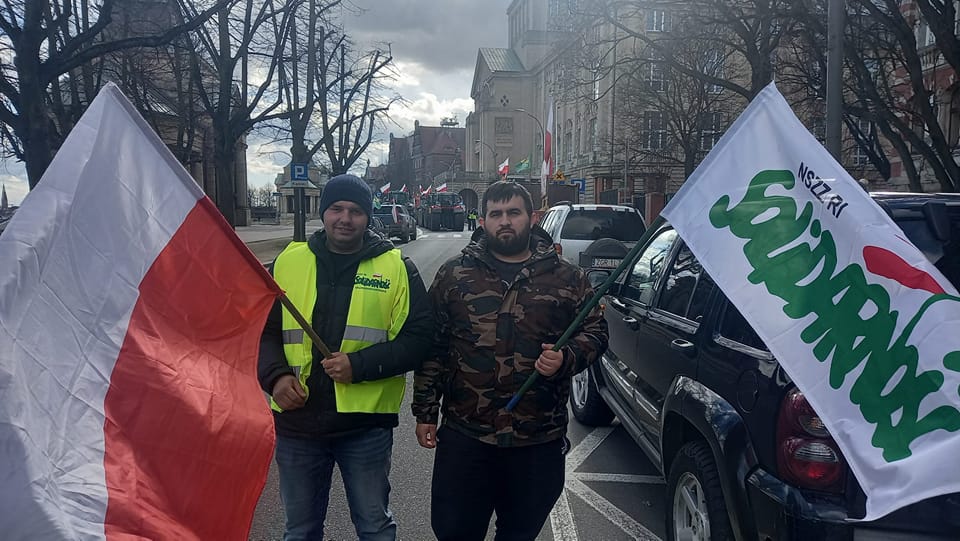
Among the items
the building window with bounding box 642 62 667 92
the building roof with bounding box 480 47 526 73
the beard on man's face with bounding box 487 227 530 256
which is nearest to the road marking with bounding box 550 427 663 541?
the beard on man's face with bounding box 487 227 530 256

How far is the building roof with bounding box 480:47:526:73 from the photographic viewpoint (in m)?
96.9

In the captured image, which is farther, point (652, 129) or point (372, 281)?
point (652, 129)

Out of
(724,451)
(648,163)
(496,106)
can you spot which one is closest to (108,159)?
(724,451)

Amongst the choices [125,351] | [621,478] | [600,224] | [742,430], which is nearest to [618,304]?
[621,478]

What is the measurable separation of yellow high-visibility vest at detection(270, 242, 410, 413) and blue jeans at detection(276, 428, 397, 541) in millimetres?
187

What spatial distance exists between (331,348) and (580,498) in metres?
2.43

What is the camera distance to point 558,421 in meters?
2.80

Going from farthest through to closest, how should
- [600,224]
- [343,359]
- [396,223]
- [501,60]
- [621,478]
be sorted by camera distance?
[501,60] < [396,223] < [600,224] < [621,478] < [343,359]

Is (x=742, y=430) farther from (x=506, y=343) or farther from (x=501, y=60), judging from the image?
(x=501, y=60)

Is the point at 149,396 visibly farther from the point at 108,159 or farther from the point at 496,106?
the point at 496,106

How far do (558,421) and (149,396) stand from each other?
1567 millimetres

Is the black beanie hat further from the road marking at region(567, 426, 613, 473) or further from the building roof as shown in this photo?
the building roof

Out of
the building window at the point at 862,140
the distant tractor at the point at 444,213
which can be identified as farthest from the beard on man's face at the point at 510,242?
the distant tractor at the point at 444,213

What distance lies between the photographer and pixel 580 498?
4.44m
